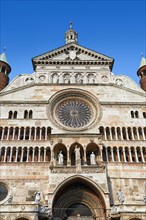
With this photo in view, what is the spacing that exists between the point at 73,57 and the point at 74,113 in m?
7.26

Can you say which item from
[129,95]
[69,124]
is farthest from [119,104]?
[69,124]

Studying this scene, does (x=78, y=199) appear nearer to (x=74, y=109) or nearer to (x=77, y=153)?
(x=77, y=153)

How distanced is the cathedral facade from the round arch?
2.8 inches

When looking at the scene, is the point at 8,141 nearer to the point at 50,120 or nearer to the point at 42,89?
the point at 50,120

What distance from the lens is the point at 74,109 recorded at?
1014 inches

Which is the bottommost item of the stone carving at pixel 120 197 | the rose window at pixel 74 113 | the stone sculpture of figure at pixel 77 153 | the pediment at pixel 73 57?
the stone carving at pixel 120 197

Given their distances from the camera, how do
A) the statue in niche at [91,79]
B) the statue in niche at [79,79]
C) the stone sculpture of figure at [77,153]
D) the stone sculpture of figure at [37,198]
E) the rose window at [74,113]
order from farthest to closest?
the statue in niche at [91,79] → the statue in niche at [79,79] → the rose window at [74,113] → the stone sculpture of figure at [77,153] → the stone sculpture of figure at [37,198]

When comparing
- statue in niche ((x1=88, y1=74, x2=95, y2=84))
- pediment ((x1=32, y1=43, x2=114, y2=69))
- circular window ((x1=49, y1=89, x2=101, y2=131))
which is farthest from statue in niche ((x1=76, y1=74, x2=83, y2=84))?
pediment ((x1=32, y1=43, x2=114, y2=69))

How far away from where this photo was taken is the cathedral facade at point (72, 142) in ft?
65.9

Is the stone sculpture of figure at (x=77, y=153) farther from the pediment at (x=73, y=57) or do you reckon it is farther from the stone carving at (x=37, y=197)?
the pediment at (x=73, y=57)

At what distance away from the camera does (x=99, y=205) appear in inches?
819

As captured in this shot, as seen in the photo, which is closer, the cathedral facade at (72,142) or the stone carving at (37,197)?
the stone carving at (37,197)

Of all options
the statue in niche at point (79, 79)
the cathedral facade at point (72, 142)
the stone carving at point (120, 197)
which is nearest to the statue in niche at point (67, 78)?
the cathedral facade at point (72, 142)

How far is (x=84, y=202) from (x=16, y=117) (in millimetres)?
9286
